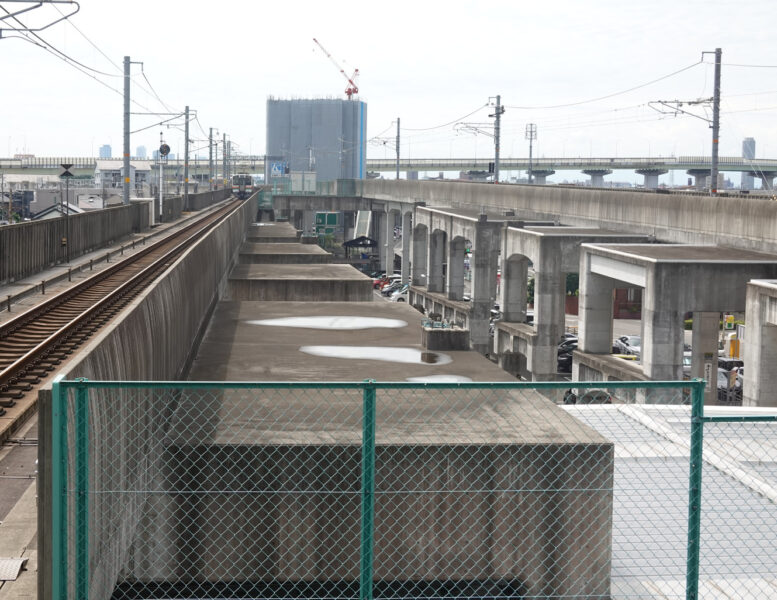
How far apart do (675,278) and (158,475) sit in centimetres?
2208

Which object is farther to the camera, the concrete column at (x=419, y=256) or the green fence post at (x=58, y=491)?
the concrete column at (x=419, y=256)

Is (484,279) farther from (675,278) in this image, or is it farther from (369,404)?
(369,404)

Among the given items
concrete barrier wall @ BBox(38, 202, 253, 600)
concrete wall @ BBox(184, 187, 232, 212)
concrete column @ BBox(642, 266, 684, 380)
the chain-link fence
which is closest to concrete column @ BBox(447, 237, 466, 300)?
concrete wall @ BBox(184, 187, 232, 212)

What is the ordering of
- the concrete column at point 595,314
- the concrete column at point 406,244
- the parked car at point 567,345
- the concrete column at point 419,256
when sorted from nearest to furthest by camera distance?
the concrete column at point 595,314 → the parked car at point 567,345 → the concrete column at point 419,256 → the concrete column at point 406,244

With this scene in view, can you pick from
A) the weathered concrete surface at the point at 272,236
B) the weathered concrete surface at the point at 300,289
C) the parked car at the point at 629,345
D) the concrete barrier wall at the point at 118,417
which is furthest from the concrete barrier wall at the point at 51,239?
the parked car at the point at 629,345

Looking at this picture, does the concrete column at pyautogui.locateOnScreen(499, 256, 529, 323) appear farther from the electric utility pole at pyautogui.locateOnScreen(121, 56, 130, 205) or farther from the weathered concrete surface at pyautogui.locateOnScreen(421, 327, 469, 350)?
the weathered concrete surface at pyautogui.locateOnScreen(421, 327, 469, 350)

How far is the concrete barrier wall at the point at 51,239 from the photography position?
96.5 feet

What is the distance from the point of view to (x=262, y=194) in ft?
434

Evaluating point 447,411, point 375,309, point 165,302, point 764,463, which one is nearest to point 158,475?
point 165,302

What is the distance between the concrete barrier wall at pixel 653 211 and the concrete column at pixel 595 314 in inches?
147

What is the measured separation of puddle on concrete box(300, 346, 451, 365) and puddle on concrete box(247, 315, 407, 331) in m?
3.74

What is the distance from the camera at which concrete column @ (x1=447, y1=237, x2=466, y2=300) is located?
67.7m

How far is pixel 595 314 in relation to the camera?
129 feet

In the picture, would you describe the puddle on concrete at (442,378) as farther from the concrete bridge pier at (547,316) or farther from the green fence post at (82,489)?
the concrete bridge pier at (547,316)
